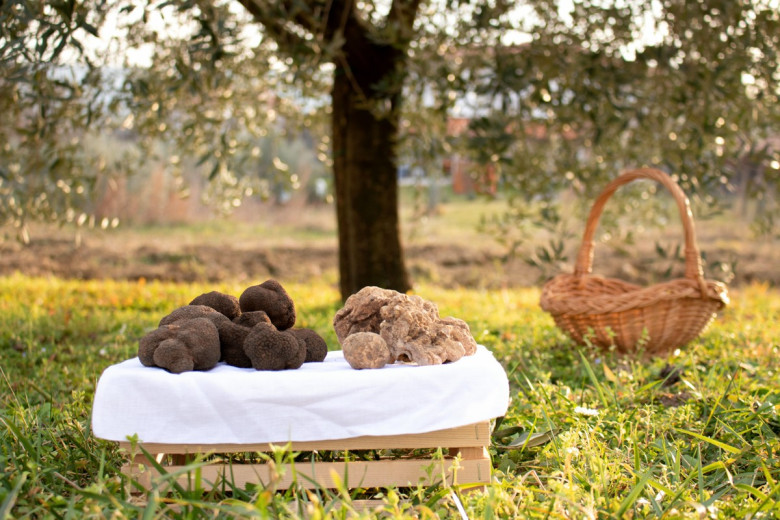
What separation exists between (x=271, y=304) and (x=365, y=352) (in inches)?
19.5

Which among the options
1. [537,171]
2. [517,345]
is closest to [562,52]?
[537,171]

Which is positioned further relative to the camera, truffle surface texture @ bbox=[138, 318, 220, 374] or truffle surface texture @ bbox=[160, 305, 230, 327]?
truffle surface texture @ bbox=[160, 305, 230, 327]

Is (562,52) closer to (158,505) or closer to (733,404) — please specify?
(733,404)

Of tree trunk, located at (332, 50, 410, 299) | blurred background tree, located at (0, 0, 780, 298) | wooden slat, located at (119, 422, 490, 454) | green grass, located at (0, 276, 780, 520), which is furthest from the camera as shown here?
tree trunk, located at (332, 50, 410, 299)

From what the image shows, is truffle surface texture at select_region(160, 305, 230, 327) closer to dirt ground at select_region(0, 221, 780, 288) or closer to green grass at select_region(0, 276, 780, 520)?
green grass at select_region(0, 276, 780, 520)

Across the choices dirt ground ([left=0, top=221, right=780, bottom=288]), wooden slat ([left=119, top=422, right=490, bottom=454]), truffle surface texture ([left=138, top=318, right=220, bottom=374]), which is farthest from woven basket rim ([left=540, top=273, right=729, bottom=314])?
dirt ground ([left=0, top=221, right=780, bottom=288])

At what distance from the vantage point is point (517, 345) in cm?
354

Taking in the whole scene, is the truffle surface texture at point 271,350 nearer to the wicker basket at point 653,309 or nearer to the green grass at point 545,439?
the green grass at point 545,439

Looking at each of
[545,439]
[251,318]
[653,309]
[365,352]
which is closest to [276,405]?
[365,352]

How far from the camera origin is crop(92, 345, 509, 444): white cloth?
201cm

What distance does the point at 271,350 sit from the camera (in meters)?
2.17

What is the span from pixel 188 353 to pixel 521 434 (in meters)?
1.23

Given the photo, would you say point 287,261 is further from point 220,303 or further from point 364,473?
point 364,473

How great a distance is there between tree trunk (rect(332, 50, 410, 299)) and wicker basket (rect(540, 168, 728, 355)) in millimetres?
1962
